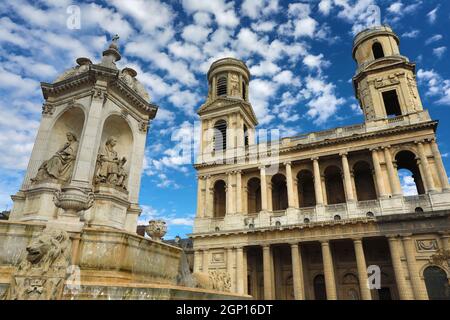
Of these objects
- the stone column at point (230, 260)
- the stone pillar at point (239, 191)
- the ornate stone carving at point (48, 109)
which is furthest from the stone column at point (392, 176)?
the ornate stone carving at point (48, 109)

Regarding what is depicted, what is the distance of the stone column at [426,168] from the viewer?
21.2m

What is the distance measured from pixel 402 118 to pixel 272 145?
1104 centimetres

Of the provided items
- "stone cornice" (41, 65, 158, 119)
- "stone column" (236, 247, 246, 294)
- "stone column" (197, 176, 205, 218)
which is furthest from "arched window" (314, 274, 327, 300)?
"stone cornice" (41, 65, 158, 119)

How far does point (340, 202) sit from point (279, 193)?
573cm

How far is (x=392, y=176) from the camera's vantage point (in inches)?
895

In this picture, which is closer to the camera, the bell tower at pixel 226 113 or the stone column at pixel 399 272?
the stone column at pixel 399 272

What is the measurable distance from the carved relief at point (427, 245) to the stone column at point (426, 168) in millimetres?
3673

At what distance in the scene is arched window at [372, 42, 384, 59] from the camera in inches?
1167

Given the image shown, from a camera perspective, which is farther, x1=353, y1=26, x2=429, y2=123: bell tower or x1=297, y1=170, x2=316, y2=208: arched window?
x1=297, y1=170, x2=316, y2=208: arched window

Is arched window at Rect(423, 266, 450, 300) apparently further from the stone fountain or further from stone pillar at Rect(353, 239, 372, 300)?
the stone fountain

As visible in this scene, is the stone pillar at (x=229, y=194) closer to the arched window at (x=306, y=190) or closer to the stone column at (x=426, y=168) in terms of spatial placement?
the arched window at (x=306, y=190)

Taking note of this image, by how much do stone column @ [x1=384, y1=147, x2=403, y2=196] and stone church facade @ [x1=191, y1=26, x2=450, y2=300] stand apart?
0.09m

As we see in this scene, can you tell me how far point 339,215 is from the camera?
75.8ft

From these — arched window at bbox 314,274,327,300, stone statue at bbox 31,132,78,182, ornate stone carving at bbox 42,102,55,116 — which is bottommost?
arched window at bbox 314,274,327,300
